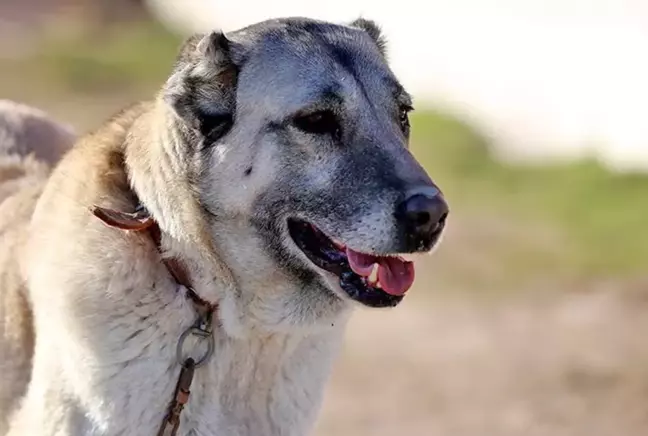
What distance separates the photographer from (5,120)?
17.8ft

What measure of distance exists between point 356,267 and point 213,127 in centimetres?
62

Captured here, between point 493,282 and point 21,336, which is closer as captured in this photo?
point 21,336

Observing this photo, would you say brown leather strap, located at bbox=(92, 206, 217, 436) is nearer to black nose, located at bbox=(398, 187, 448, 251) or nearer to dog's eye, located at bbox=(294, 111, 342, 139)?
dog's eye, located at bbox=(294, 111, 342, 139)

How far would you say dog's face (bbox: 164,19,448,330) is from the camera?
13.5ft

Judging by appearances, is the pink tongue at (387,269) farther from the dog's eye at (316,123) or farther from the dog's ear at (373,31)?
the dog's ear at (373,31)

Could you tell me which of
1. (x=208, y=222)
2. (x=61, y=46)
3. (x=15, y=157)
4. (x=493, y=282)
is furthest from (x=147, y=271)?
(x=61, y=46)

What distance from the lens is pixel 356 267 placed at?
414 cm

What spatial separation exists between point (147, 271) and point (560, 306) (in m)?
4.95

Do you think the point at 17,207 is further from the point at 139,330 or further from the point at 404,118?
the point at 404,118

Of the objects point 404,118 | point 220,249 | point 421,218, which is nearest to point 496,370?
point 404,118

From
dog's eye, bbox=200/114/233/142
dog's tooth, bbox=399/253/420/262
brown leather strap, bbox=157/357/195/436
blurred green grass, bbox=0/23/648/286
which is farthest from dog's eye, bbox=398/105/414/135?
blurred green grass, bbox=0/23/648/286

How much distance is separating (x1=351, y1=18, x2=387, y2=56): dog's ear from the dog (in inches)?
16.8

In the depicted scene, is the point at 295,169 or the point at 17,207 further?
the point at 17,207

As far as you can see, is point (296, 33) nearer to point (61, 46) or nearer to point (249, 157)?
point (249, 157)
